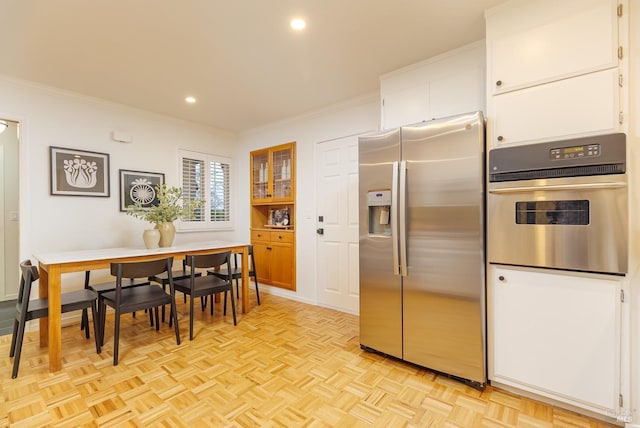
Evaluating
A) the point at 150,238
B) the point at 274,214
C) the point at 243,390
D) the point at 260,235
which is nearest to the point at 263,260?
the point at 260,235

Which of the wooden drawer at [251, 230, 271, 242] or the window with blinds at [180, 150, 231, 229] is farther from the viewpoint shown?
the wooden drawer at [251, 230, 271, 242]

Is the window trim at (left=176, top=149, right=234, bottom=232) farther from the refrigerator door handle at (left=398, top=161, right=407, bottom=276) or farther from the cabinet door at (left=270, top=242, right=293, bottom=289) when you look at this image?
the refrigerator door handle at (left=398, top=161, right=407, bottom=276)

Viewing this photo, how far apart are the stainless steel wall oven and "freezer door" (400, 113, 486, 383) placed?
135 millimetres

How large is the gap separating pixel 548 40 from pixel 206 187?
4.35m

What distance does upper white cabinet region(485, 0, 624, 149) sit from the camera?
1701mm

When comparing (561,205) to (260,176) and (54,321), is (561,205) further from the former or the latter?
(260,176)

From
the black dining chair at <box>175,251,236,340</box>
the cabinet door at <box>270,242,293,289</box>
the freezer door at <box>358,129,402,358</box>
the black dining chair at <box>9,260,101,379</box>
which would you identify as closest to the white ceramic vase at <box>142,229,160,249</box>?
the black dining chair at <box>175,251,236,340</box>

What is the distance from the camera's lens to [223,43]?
7.89 ft

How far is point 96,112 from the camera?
3.57 meters

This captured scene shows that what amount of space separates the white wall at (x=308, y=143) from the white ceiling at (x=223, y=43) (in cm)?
29

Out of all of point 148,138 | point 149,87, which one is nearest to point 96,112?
point 148,138

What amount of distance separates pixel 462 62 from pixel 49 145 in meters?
4.21

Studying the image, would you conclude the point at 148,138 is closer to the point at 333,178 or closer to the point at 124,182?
the point at 124,182

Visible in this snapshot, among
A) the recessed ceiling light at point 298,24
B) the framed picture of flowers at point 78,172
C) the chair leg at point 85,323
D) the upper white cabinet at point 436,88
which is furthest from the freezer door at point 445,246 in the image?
the framed picture of flowers at point 78,172
